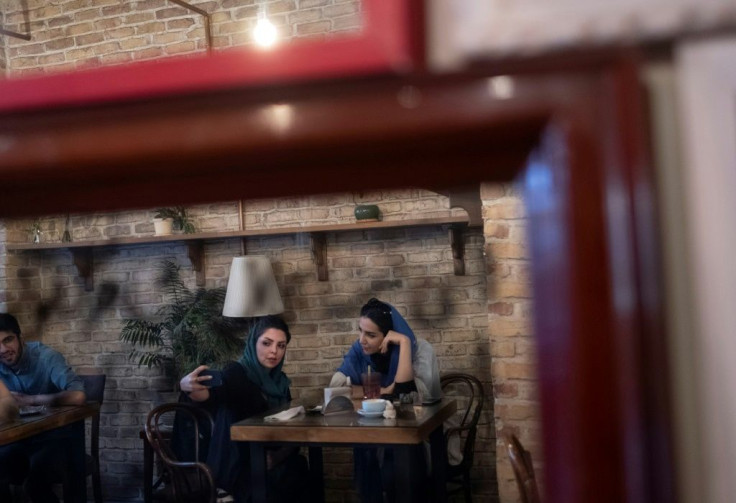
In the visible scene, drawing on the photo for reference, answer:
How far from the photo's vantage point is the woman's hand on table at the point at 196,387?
105 inches

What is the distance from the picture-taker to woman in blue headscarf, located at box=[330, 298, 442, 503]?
A: 259 centimetres

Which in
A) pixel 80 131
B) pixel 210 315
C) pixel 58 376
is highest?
pixel 80 131

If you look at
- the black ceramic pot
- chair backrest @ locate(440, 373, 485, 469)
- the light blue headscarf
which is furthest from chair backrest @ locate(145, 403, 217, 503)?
the black ceramic pot

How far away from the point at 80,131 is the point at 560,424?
138 millimetres

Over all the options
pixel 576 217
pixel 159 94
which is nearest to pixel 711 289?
pixel 576 217

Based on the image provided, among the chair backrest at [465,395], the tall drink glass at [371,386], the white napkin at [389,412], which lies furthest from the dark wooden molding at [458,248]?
the white napkin at [389,412]

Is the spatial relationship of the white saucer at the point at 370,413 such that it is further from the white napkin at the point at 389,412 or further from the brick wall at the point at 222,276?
the brick wall at the point at 222,276

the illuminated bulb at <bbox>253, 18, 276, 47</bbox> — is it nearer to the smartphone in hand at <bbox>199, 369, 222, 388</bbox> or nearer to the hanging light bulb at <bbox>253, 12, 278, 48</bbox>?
the hanging light bulb at <bbox>253, 12, 278, 48</bbox>

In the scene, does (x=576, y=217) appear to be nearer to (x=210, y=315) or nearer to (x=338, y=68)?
(x=338, y=68)

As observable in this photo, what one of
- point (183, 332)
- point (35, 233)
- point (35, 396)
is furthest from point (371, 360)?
point (35, 233)

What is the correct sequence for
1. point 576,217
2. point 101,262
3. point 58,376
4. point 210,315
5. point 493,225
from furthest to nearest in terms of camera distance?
point 101,262
point 210,315
point 58,376
point 493,225
point 576,217

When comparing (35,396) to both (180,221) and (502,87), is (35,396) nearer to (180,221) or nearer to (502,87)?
(180,221)

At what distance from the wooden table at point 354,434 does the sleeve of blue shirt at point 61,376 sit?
81 centimetres

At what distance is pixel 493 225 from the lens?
2.07 m
